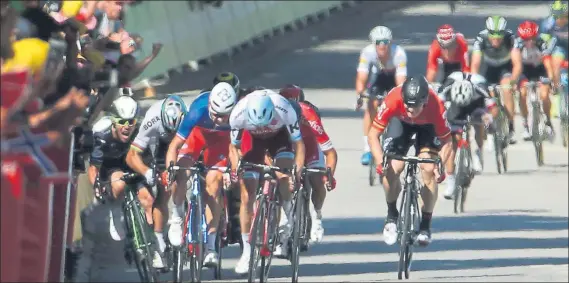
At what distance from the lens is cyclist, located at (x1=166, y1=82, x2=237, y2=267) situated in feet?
50.8

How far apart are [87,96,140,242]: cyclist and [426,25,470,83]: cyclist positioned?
699 cm

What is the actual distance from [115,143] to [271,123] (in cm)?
129

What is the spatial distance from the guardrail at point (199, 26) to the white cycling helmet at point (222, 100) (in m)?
14.8

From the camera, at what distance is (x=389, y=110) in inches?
666

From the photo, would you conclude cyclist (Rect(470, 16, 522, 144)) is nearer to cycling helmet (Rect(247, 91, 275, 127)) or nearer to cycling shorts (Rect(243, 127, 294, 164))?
cycling shorts (Rect(243, 127, 294, 164))

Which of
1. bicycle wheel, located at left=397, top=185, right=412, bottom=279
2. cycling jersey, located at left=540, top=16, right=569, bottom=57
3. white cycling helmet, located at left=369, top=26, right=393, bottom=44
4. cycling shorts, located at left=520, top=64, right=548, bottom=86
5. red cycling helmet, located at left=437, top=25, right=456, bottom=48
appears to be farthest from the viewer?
cycling jersey, located at left=540, top=16, right=569, bottom=57

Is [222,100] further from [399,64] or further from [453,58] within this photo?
[399,64]

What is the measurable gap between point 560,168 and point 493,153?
5.15ft

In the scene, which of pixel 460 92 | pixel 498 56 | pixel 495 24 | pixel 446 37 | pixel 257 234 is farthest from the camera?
pixel 498 56

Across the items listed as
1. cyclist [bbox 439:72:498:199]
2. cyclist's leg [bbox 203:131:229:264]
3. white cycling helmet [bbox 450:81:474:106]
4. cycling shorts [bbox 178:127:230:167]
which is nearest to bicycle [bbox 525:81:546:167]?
cyclist [bbox 439:72:498:199]

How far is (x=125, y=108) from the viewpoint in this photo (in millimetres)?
15711

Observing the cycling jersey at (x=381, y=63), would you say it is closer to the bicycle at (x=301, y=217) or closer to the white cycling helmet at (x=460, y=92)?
the white cycling helmet at (x=460, y=92)

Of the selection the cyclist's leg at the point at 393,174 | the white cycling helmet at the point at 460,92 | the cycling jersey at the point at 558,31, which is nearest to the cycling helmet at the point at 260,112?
the cyclist's leg at the point at 393,174

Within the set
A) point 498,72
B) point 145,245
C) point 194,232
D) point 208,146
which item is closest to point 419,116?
point 208,146
